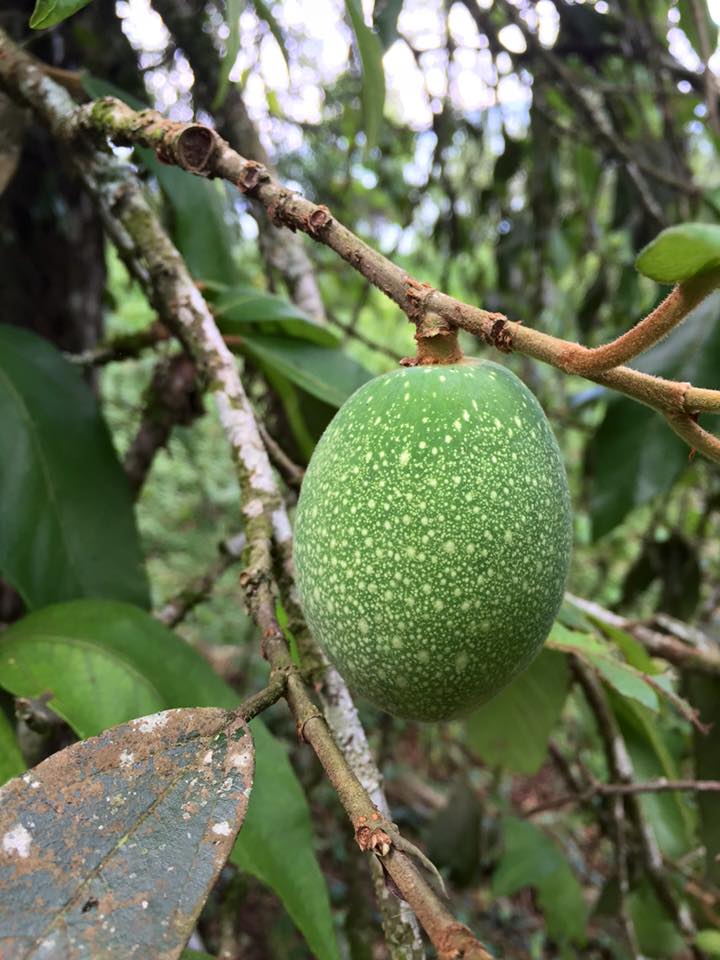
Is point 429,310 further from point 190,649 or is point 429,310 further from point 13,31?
point 13,31

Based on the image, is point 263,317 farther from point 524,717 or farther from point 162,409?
point 524,717

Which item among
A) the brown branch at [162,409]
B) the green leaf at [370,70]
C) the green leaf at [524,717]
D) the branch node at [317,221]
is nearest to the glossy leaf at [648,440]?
the green leaf at [524,717]

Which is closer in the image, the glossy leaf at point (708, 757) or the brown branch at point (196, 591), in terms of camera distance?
the brown branch at point (196, 591)

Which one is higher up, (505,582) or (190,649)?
(505,582)

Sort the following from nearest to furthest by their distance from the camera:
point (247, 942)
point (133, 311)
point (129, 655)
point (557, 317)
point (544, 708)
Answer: point (129, 655)
point (544, 708)
point (247, 942)
point (557, 317)
point (133, 311)

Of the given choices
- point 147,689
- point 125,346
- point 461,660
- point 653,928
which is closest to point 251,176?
point 461,660

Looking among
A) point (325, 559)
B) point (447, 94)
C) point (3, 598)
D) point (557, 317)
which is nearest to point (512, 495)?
point (325, 559)

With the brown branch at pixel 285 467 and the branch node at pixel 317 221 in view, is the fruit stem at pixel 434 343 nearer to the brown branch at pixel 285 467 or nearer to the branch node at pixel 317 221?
the branch node at pixel 317 221
